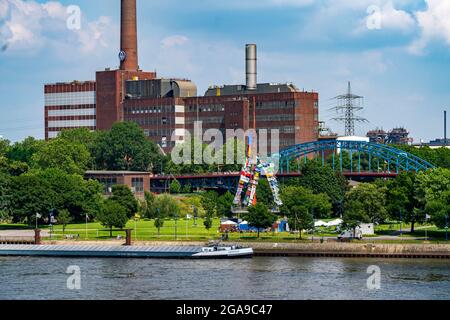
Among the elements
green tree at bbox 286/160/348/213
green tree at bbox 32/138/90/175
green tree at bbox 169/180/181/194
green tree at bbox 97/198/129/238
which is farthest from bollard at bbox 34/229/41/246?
green tree at bbox 169/180/181/194

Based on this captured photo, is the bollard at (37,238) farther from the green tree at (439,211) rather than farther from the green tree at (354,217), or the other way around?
the green tree at (439,211)

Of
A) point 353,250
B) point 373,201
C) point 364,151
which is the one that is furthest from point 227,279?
point 364,151

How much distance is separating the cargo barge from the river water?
249 centimetres

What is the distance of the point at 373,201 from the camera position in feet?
435

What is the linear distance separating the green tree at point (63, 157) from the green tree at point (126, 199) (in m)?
28.9

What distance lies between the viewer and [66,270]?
339ft

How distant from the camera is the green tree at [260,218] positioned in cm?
12531

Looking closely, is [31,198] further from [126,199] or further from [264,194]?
[264,194]

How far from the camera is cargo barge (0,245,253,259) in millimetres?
113500

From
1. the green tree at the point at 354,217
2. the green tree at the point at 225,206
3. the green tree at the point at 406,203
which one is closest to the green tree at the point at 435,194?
the green tree at the point at 406,203

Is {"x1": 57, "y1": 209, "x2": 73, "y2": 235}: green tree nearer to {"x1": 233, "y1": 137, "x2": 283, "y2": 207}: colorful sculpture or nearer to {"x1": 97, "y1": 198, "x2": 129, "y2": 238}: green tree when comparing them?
{"x1": 97, "y1": 198, "x2": 129, "y2": 238}: green tree

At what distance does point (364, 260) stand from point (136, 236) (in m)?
31.0

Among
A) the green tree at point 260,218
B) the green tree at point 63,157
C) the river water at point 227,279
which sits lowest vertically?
the river water at point 227,279

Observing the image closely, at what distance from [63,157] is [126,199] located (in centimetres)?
3957
